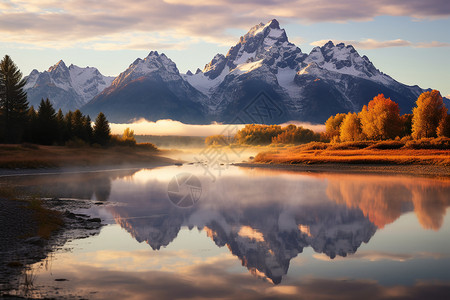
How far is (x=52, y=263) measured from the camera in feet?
64.3

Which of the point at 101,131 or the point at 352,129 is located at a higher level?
the point at 352,129

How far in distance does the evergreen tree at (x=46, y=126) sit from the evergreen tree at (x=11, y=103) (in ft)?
13.5

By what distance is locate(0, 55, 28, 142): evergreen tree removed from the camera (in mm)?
117500

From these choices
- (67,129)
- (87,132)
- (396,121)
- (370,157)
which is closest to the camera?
(370,157)

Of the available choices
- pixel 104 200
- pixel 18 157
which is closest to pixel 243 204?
pixel 104 200

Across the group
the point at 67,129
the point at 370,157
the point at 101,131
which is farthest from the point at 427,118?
the point at 67,129

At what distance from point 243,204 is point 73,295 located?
30466 millimetres

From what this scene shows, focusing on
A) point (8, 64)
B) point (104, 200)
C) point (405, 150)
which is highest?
point (8, 64)

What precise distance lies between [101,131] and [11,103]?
28.6 meters

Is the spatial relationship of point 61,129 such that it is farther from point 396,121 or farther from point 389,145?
point 396,121

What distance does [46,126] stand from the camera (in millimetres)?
124188

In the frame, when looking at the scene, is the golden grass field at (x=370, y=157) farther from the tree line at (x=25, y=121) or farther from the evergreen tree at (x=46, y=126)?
the evergreen tree at (x=46, y=126)

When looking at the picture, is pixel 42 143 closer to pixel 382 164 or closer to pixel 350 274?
pixel 382 164

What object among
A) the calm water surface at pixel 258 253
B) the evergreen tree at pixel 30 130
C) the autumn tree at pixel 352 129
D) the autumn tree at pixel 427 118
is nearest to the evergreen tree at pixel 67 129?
the evergreen tree at pixel 30 130
